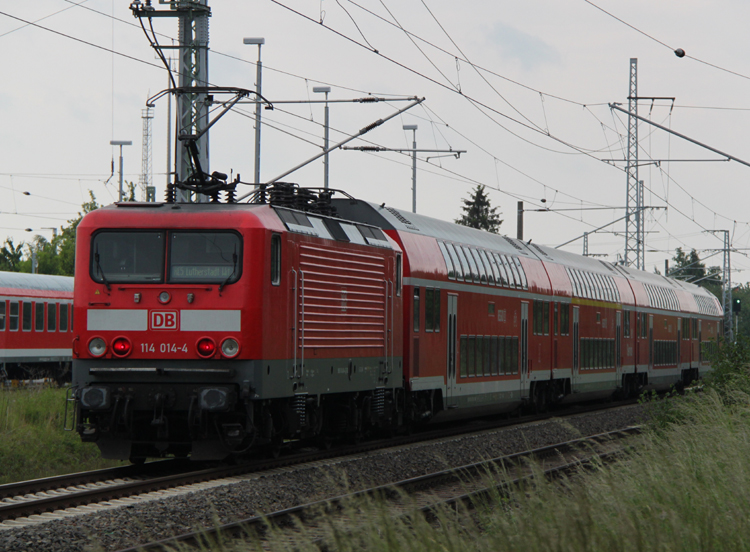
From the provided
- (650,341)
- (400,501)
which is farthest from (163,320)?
(650,341)

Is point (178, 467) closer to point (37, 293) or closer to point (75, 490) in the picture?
point (75, 490)

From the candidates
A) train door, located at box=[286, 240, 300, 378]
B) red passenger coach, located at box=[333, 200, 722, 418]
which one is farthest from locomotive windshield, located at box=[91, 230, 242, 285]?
red passenger coach, located at box=[333, 200, 722, 418]

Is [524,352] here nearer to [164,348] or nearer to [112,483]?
[164,348]

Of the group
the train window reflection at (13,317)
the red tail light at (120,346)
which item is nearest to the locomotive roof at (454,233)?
the red tail light at (120,346)

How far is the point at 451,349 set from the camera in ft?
62.8

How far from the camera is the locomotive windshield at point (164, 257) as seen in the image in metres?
12.5

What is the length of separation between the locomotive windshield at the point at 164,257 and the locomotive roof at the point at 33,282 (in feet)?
64.1

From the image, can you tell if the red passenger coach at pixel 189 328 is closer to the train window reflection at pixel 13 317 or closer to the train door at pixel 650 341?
the train window reflection at pixel 13 317

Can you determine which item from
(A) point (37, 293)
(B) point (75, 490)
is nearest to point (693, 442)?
(B) point (75, 490)

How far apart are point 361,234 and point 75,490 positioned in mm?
5903

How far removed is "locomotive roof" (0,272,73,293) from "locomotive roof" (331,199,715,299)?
15218mm

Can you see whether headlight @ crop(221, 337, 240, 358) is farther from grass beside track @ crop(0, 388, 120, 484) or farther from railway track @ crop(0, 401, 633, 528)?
grass beside track @ crop(0, 388, 120, 484)

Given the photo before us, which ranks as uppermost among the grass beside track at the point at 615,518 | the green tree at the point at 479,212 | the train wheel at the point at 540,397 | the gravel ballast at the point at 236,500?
the green tree at the point at 479,212

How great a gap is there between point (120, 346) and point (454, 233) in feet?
31.4
